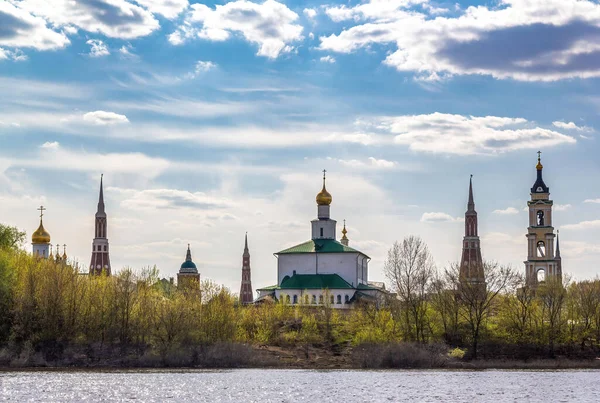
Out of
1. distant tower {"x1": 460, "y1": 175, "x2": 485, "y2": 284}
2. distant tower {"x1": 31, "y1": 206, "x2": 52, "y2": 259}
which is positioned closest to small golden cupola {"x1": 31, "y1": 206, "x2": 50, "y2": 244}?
distant tower {"x1": 31, "y1": 206, "x2": 52, "y2": 259}

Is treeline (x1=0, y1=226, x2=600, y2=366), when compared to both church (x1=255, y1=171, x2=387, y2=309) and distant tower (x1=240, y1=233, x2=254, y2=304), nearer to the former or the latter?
church (x1=255, y1=171, x2=387, y2=309)

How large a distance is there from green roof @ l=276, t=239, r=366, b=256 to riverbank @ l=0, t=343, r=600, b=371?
31134 millimetres

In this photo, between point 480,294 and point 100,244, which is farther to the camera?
point 100,244

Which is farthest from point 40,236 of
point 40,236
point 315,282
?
point 315,282

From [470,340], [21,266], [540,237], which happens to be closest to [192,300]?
[21,266]

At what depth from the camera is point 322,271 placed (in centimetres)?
11069

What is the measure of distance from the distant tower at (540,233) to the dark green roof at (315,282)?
75.8ft

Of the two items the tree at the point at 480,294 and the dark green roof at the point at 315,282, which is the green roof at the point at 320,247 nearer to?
the dark green roof at the point at 315,282

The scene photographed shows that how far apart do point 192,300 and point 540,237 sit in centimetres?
5301

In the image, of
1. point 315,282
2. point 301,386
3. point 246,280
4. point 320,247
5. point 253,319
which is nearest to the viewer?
point 301,386

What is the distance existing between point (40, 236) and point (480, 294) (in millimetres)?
76548

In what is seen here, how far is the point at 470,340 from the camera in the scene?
270 feet

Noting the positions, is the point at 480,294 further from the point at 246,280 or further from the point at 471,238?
the point at 246,280

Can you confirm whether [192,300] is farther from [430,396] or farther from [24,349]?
[430,396]
